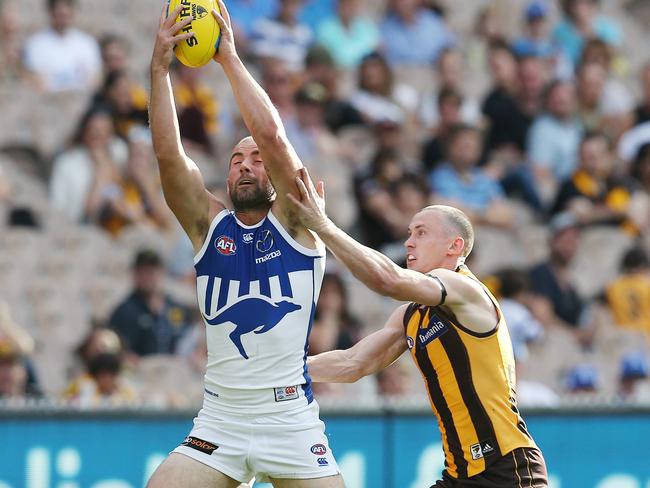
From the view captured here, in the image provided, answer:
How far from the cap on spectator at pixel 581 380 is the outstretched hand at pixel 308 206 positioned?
613cm

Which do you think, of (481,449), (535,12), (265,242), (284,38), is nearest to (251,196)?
(265,242)

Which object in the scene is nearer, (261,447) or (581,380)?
(261,447)

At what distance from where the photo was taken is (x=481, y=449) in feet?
21.5

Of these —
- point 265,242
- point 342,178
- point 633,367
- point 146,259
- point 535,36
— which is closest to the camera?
point 265,242

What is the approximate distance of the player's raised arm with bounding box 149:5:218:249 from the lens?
647cm

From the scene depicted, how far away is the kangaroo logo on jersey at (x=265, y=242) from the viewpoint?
658 centimetres

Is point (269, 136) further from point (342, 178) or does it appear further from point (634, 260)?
point (634, 260)

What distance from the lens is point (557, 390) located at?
479 inches

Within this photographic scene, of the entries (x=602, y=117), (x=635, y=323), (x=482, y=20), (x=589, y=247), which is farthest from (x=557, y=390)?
(x=482, y=20)

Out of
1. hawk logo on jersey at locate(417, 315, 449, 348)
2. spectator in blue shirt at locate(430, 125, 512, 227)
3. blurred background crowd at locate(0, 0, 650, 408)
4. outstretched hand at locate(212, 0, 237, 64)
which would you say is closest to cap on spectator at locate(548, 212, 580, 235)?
blurred background crowd at locate(0, 0, 650, 408)

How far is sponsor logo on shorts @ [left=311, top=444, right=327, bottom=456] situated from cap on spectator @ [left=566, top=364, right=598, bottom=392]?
578 cm

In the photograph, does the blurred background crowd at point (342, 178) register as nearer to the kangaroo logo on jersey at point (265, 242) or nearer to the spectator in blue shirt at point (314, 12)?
the spectator in blue shirt at point (314, 12)

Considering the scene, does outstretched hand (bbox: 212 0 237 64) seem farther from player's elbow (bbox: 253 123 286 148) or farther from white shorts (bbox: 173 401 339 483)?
white shorts (bbox: 173 401 339 483)

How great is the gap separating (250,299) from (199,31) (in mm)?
1347
